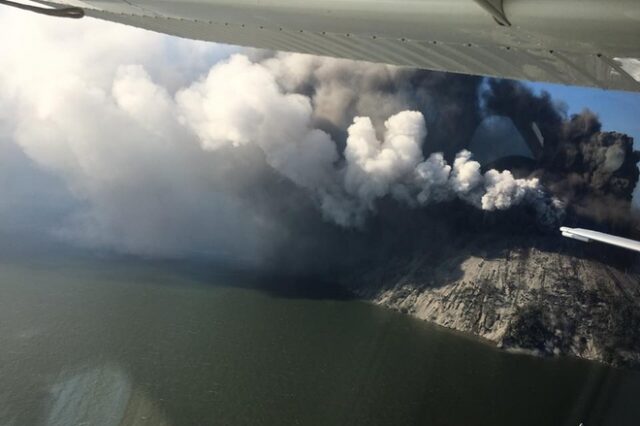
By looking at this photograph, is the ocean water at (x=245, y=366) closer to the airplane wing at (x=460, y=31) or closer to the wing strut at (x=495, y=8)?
the airplane wing at (x=460, y=31)

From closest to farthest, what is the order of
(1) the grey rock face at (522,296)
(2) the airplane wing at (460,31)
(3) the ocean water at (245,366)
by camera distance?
(2) the airplane wing at (460,31)
(3) the ocean water at (245,366)
(1) the grey rock face at (522,296)

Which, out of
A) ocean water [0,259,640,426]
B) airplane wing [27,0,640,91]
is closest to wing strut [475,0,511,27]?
airplane wing [27,0,640,91]

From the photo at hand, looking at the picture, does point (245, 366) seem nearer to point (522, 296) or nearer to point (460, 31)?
point (522, 296)

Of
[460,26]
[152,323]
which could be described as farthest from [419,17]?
[152,323]

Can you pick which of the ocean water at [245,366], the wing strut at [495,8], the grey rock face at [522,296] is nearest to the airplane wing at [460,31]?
the wing strut at [495,8]

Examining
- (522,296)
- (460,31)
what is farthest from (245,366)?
(460,31)
